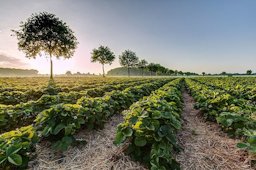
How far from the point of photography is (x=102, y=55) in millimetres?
62875

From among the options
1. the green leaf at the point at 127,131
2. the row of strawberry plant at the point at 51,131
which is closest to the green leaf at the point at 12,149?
the row of strawberry plant at the point at 51,131

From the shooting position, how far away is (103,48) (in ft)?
208

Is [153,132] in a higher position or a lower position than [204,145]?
higher

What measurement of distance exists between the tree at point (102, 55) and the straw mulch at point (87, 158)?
199 feet

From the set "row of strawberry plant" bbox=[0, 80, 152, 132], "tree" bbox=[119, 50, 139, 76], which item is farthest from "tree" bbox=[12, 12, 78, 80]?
"tree" bbox=[119, 50, 139, 76]

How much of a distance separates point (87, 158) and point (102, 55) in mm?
61447

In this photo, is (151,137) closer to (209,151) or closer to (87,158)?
(87,158)

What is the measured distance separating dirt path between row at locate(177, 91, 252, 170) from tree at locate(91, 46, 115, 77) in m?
60.0

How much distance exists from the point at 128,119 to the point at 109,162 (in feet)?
2.53

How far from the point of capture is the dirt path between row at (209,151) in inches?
114

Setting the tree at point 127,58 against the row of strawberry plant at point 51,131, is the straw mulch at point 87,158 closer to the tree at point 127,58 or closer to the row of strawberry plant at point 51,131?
the row of strawberry plant at point 51,131

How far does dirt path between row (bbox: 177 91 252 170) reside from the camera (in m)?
2.91

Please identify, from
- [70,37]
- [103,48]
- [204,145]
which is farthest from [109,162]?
[103,48]

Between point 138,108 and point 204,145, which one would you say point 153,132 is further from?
point 204,145
